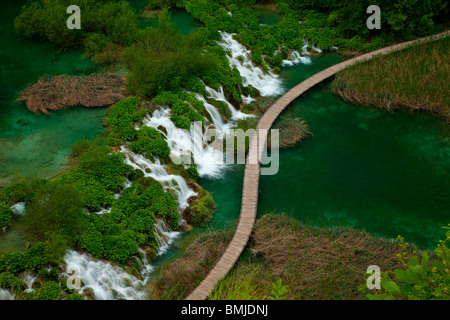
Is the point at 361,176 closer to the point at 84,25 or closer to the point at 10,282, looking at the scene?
the point at 10,282

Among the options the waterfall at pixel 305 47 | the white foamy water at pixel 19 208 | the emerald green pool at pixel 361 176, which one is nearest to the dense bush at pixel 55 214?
Answer: the white foamy water at pixel 19 208

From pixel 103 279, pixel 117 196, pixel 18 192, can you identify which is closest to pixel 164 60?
pixel 117 196

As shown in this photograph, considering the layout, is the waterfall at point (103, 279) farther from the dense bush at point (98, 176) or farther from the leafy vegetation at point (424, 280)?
the leafy vegetation at point (424, 280)

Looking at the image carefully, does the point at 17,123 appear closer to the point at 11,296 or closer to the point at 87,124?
the point at 87,124

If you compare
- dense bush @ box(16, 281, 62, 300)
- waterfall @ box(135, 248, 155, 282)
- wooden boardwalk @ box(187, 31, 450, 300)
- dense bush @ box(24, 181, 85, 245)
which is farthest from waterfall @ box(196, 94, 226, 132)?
dense bush @ box(16, 281, 62, 300)

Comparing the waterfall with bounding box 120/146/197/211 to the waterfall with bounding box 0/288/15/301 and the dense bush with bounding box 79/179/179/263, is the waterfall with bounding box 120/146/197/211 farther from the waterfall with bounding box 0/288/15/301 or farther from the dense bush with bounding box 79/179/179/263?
the waterfall with bounding box 0/288/15/301
